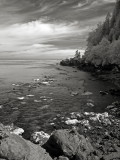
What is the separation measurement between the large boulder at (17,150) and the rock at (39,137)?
4882 mm

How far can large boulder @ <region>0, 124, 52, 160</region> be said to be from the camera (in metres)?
13.9

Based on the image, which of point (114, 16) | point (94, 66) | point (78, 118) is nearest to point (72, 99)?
point (78, 118)

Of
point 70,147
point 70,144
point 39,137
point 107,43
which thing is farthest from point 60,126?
point 107,43

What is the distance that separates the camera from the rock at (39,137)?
20.8 m

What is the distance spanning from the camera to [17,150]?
46.9ft

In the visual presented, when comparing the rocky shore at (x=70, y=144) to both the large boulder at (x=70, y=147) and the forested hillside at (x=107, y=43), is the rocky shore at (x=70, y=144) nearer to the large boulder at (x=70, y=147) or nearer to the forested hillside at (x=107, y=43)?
the large boulder at (x=70, y=147)

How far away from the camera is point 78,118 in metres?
28.1

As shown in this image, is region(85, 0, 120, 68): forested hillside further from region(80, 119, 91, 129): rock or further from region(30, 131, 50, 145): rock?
region(30, 131, 50, 145): rock

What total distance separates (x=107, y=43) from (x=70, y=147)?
84631 mm

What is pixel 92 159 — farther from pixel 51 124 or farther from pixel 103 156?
pixel 51 124

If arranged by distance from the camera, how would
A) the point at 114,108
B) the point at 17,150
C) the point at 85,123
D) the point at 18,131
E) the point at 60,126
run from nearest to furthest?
the point at 17,150, the point at 18,131, the point at 60,126, the point at 85,123, the point at 114,108

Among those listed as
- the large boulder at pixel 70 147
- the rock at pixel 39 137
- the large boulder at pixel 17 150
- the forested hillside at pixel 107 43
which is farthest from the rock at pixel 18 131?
the forested hillside at pixel 107 43

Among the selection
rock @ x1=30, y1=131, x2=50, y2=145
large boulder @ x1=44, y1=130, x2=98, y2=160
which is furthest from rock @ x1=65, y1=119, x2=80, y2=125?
large boulder @ x1=44, y1=130, x2=98, y2=160

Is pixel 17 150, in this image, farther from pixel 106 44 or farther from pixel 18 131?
pixel 106 44
